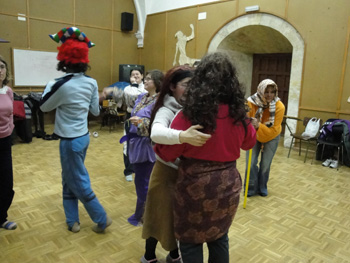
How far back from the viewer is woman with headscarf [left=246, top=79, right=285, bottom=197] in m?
3.21

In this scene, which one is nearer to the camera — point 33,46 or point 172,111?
point 172,111

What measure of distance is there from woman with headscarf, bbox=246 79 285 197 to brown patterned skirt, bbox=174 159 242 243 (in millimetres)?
1832

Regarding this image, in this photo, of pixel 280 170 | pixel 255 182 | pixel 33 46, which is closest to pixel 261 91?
pixel 255 182

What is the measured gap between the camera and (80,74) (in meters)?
2.26

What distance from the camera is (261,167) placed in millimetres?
3500

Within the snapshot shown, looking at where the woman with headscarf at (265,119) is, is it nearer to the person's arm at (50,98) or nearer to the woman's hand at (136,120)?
the woman's hand at (136,120)

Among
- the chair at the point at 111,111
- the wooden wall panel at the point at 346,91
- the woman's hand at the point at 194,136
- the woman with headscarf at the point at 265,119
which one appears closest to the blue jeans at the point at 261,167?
the woman with headscarf at the point at 265,119

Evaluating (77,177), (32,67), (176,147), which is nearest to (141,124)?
(77,177)

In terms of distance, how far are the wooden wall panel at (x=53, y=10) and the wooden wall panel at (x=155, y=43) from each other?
2251 mm

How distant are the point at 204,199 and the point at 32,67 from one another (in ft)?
24.4

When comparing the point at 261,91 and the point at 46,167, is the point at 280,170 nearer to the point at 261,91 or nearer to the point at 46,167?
the point at 261,91

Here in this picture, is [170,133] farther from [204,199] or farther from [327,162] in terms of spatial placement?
[327,162]

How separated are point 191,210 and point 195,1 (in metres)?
7.36

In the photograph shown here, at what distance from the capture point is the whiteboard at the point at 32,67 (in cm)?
729
